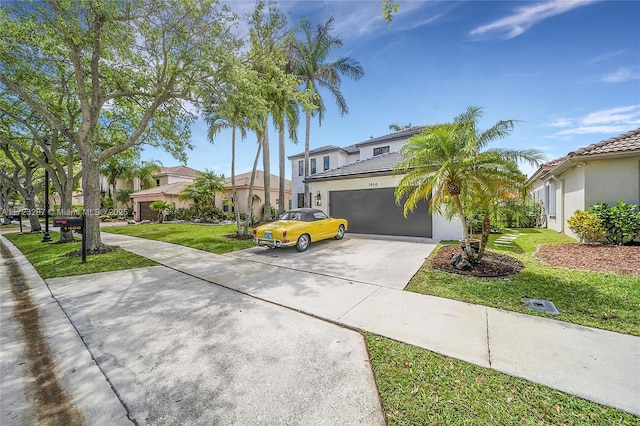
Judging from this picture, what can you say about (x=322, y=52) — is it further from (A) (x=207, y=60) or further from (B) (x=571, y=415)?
(B) (x=571, y=415)

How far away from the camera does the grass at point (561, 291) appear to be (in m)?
3.82

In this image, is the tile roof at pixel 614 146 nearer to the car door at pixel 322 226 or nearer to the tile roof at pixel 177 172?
the car door at pixel 322 226

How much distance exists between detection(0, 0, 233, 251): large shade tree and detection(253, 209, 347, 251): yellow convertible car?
569 centimetres

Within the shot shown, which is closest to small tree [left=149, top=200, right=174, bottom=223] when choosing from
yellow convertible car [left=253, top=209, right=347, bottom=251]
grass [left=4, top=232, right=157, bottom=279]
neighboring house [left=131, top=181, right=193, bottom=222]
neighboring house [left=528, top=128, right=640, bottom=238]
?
neighboring house [left=131, top=181, right=193, bottom=222]

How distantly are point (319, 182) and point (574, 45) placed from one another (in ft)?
33.7

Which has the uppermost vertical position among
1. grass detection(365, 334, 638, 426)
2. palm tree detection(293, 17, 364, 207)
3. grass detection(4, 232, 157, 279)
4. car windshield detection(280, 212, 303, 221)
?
palm tree detection(293, 17, 364, 207)

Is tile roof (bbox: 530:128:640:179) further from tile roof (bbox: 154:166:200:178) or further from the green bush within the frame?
tile roof (bbox: 154:166:200:178)

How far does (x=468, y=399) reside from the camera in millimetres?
2318

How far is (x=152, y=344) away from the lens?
131 inches

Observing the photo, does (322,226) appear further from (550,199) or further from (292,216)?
(550,199)

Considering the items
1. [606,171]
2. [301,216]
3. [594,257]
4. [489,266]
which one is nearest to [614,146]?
[606,171]

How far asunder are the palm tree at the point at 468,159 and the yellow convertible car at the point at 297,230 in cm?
448

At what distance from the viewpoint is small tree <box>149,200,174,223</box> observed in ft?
77.5

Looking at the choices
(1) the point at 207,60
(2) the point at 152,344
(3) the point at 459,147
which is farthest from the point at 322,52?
(2) the point at 152,344
